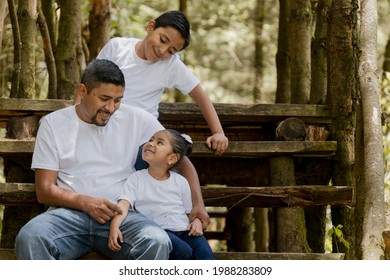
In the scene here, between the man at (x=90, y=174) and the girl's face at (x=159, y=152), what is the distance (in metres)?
0.10

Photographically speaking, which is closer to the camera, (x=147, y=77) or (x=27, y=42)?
(x=147, y=77)

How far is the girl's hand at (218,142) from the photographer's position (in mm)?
4721

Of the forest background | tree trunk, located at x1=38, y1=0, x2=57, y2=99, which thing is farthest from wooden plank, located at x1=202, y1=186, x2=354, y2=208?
the forest background

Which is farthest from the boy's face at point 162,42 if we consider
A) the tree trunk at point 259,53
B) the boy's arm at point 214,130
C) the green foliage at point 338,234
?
the tree trunk at point 259,53

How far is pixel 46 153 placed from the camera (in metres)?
4.02

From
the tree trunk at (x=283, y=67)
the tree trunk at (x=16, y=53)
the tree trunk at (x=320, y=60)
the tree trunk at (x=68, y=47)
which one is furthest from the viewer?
the tree trunk at (x=283, y=67)

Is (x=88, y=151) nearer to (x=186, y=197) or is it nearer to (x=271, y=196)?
(x=186, y=197)

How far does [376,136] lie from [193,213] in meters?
1.10

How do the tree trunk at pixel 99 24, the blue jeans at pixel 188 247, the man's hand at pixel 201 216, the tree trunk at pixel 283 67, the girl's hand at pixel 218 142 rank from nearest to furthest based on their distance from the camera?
1. the blue jeans at pixel 188 247
2. the man's hand at pixel 201 216
3. the girl's hand at pixel 218 142
4. the tree trunk at pixel 99 24
5. the tree trunk at pixel 283 67

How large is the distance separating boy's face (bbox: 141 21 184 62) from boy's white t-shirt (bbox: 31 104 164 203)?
645 mm

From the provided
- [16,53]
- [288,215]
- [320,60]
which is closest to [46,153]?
[288,215]

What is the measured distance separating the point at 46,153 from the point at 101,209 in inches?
18.1

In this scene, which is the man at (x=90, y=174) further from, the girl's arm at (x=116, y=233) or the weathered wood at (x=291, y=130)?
the weathered wood at (x=291, y=130)
